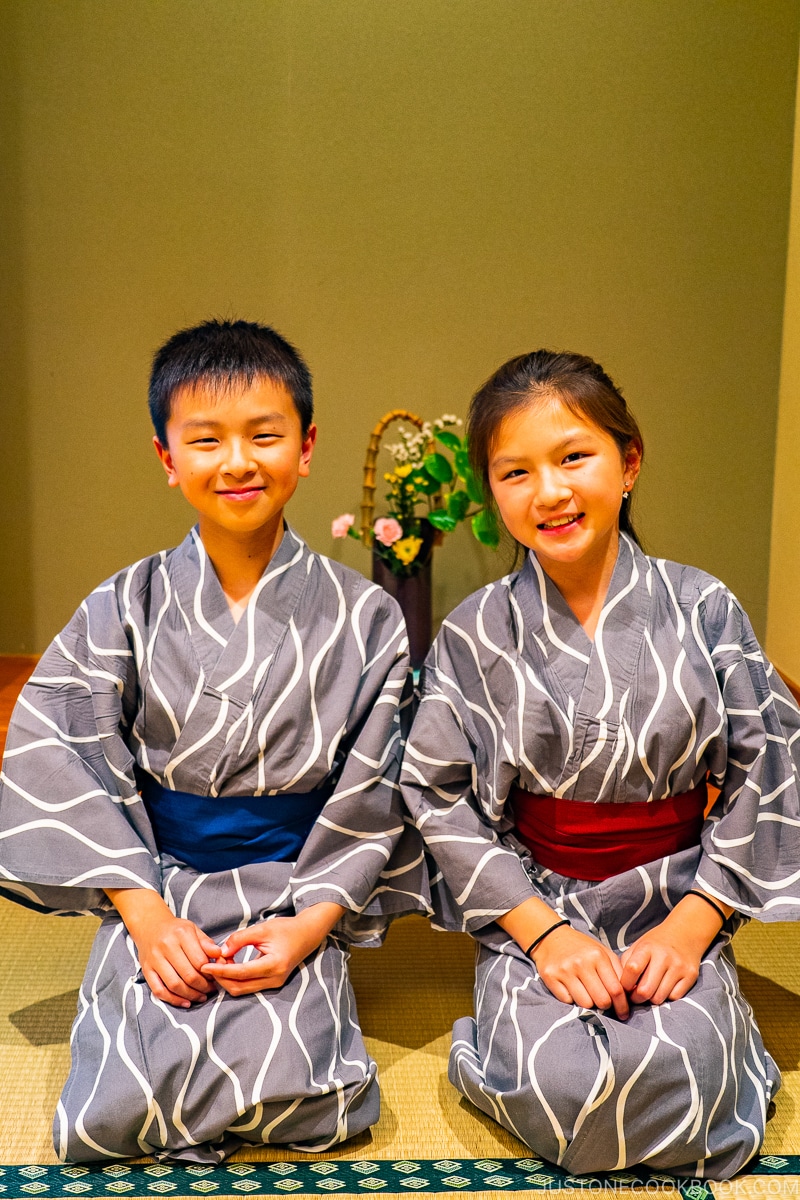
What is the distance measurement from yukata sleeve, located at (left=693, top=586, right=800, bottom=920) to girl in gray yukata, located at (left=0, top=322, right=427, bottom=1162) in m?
0.51

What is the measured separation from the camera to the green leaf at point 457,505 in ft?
9.75

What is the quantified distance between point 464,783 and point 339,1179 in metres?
0.62

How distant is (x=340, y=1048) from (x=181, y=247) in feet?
8.06

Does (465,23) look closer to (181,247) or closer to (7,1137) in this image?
(181,247)

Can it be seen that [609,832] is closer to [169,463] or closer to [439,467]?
[169,463]

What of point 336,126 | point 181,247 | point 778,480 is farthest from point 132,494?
point 778,480

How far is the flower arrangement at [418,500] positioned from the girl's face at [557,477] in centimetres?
109

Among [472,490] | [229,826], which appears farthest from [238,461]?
[472,490]

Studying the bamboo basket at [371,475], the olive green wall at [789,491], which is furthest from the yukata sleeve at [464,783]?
the olive green wall at [789,491]

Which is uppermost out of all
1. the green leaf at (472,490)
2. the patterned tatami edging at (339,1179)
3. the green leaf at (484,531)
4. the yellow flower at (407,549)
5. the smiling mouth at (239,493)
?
the smiling mouth at (239,493)

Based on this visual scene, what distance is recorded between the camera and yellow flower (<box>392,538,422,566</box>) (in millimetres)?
2996

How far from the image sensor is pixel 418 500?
310 centimetres

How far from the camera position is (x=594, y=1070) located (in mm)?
1475

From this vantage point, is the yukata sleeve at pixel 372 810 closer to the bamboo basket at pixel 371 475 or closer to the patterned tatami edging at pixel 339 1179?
the patterned tatami edging at pixel 339 1179
